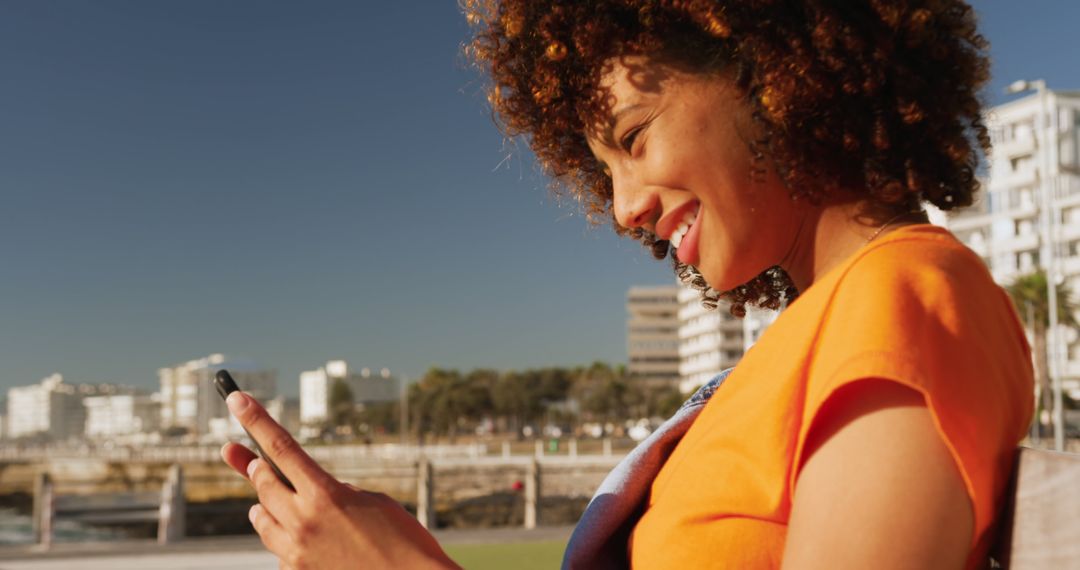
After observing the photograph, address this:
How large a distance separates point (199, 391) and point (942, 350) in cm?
17600

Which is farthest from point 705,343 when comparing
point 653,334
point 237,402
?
point 237,402

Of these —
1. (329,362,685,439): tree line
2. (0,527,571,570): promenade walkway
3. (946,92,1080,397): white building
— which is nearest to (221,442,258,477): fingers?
(0,527,571,570): promenade walkway

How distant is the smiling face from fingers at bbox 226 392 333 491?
485 mm

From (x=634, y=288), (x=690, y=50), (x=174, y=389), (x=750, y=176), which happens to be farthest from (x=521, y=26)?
(x=174, y=389)

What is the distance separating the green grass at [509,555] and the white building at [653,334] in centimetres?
10641

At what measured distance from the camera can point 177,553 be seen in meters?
10.5

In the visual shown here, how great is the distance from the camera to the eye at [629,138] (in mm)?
1291

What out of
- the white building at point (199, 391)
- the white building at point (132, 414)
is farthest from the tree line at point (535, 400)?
the white building at point (132, 414)

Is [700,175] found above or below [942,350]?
above

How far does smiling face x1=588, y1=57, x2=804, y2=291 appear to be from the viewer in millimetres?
1222

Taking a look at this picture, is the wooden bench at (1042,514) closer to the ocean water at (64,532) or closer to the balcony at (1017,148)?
the ocean water at (64,532)

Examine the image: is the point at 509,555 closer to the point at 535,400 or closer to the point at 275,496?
the point at 275,496

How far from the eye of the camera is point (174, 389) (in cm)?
18025

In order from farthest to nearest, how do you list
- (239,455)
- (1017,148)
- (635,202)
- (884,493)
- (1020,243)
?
(1017,148) < (1020,243) < (635,202) < (239,455) < (884,493)
